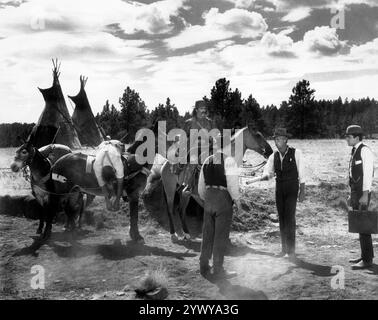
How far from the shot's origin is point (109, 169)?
943 cm

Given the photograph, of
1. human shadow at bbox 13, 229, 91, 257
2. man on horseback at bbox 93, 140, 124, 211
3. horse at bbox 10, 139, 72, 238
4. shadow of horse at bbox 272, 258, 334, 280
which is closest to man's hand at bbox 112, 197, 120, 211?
man on horseback at bbox 93, 140, 124, 211

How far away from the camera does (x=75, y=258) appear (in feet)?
27.3

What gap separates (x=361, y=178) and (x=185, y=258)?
3747mm

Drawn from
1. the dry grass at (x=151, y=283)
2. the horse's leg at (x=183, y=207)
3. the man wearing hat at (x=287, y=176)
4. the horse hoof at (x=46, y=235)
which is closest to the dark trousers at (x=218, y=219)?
the dry grass at (x=151, y=283)

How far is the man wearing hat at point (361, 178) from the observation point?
7.02 meters

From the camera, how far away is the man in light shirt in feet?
21.7

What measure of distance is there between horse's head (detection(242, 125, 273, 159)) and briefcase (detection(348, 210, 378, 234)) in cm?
257

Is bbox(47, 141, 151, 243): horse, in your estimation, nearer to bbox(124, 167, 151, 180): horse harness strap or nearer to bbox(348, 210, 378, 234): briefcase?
bbox(124, 167, 151, 180): horse harness strap

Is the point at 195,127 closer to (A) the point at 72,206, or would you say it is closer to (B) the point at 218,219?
(B) the point at 218,219

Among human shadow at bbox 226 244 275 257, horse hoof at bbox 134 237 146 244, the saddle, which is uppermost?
the saddle

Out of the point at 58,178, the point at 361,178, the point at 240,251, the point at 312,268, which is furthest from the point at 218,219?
the point at 58,178

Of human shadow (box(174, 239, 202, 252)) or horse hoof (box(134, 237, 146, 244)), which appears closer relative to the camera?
human shadow (box(174, 239, 202, 252))
